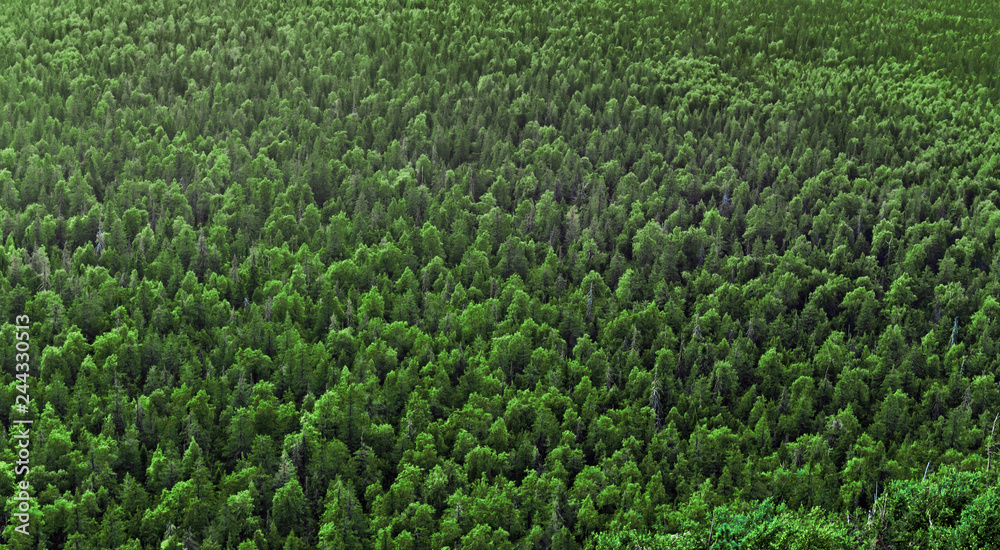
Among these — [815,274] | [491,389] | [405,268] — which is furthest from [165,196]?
[815,274]

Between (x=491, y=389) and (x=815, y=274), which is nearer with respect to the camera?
(x=491, y=389)

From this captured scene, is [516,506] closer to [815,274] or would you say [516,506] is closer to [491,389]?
[491,389]

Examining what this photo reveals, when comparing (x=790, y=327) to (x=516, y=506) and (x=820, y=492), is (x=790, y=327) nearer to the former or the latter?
(x=820, y=492)

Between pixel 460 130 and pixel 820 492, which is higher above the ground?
pixel 460 130

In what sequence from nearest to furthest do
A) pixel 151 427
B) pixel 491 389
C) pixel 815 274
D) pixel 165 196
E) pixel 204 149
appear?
pixel 151 427
pixel 491 389
pixel 815 274
pixel 165 196
pixel 204 149

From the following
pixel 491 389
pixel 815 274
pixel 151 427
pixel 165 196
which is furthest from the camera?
pixel 165 196

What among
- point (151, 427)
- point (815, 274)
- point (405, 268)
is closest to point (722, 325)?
point (815, 274)
